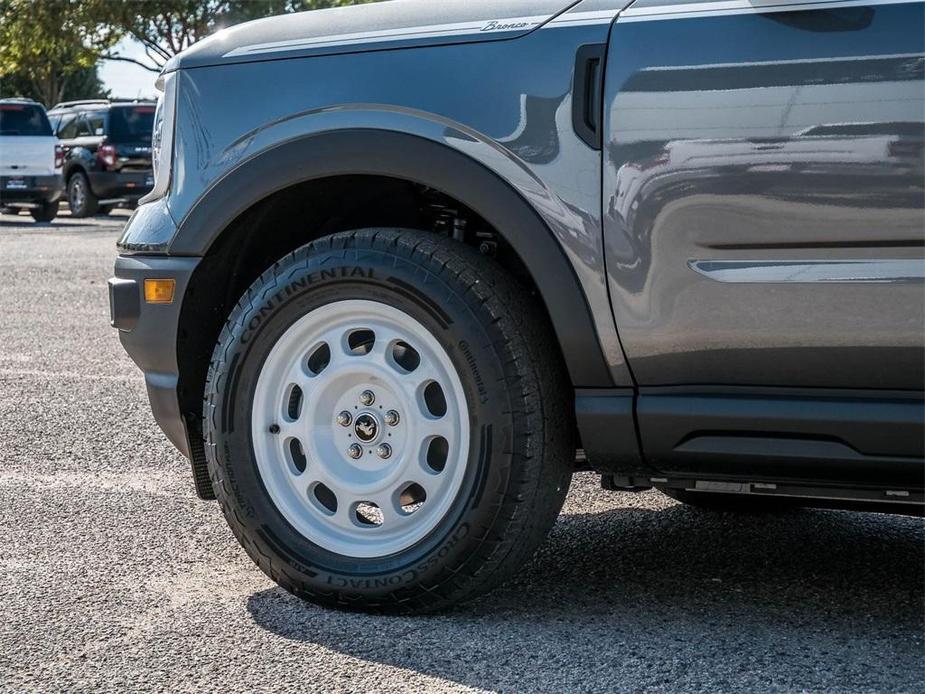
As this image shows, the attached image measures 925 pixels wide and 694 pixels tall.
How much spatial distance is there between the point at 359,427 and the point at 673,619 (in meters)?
0.83

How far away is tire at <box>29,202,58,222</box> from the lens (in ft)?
70.0

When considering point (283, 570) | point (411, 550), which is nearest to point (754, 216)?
point (411, 550)

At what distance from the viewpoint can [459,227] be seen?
3.34m

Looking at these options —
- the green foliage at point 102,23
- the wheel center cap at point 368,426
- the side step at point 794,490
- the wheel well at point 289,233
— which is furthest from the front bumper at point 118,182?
the side step at point 794,490

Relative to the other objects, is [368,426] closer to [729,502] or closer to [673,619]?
[673,619]

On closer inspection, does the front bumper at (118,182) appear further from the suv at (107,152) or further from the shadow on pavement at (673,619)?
the shadow on pavement at (673,619)

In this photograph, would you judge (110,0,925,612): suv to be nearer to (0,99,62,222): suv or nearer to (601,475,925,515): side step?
(601,475,925,515): side step

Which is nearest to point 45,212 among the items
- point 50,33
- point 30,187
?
point 30,187

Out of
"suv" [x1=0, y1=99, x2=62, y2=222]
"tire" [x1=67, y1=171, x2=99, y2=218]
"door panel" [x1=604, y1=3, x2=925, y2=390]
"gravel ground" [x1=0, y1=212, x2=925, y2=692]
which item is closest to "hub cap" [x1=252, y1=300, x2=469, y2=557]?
"gravel ground" [x1=0, y1=212, x2=925, y2=692]

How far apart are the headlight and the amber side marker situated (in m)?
0.22

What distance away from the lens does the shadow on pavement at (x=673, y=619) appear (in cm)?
282

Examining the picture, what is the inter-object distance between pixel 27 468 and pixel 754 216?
2.86 m

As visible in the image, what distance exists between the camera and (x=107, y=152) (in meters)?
21.6

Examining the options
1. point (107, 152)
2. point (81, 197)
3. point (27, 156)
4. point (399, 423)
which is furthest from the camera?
point (81, 197)
